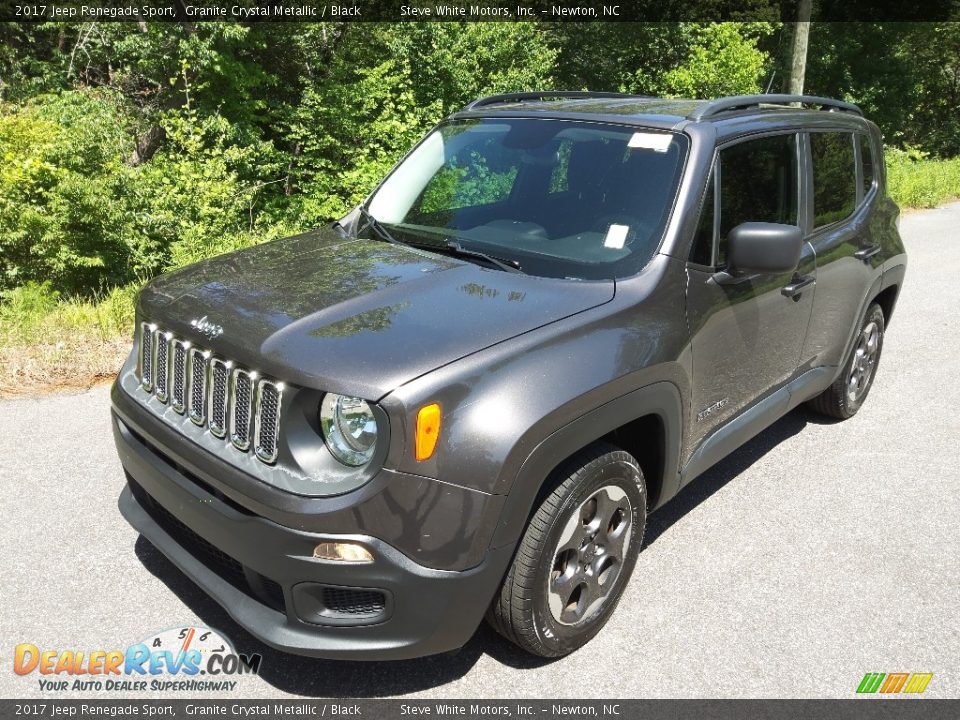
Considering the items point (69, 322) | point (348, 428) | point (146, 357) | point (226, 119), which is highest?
point (348, 428)

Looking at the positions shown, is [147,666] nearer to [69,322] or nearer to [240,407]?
[240,407]

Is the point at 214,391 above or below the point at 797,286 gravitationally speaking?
below

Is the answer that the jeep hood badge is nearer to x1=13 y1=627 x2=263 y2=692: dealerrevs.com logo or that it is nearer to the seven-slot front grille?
the seven-slot front grille

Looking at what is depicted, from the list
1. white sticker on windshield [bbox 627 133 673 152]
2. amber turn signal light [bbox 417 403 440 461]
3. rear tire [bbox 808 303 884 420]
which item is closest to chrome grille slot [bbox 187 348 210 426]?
amber turn signal light [bbox 417 403 440 461]

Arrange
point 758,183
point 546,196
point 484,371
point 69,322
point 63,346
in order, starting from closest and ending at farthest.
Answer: point 484,371 < point 546,196 < point 758,183 < point 63,346 < point 69,322

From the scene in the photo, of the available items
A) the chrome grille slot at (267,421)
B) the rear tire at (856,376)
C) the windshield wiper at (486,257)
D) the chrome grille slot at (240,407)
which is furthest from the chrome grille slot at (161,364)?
the rear tire at (856,376)

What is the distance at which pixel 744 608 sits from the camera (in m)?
3.27

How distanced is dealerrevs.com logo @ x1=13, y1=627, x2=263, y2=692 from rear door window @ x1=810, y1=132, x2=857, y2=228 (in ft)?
10.9

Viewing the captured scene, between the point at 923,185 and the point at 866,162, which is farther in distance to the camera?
the point at 923,185

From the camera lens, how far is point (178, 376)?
284cm

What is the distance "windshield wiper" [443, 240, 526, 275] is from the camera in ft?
10.3

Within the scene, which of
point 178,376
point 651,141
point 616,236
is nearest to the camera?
point 178,376

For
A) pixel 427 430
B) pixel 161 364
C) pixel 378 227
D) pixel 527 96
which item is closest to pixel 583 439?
pixel 427 430

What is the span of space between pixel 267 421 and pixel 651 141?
1.96 metres
